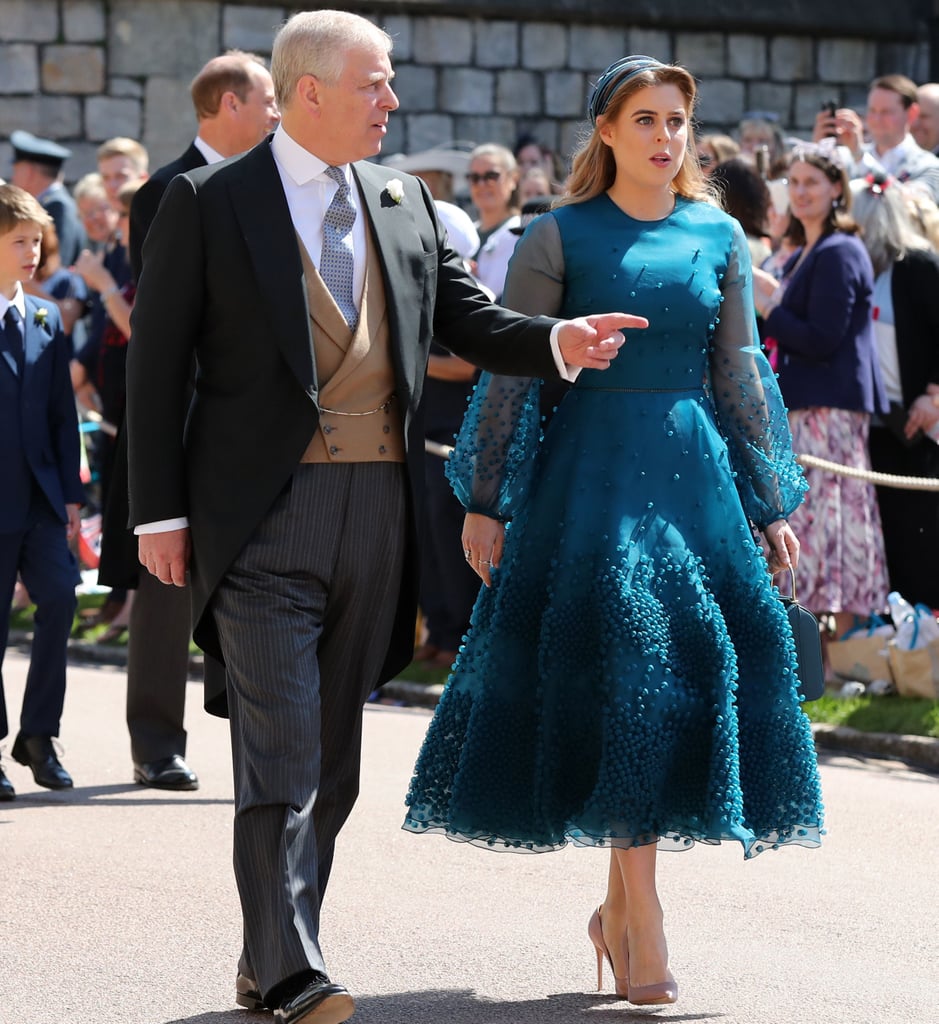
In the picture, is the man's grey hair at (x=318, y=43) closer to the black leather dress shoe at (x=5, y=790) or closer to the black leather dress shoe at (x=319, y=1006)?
the black leather dress shoe at (x=319, y=1006)

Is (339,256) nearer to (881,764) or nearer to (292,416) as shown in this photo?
(292,416)

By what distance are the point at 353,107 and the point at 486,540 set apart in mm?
1040

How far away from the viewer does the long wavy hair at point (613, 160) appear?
4.70m

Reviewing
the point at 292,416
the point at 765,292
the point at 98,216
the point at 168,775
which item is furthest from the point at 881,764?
the point at 98,216

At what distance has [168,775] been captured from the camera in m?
7.00

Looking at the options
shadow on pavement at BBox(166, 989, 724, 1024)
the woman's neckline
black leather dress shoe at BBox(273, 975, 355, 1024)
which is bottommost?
shadow on pavement at BBox(166, 989, 724, 1024)

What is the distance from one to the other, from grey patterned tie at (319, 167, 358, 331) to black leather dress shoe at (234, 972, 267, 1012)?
4.52ft

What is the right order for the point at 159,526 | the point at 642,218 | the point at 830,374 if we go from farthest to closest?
the point at 830,374 < the point at 642,218 < the point at 159,526

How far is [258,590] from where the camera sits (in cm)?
427

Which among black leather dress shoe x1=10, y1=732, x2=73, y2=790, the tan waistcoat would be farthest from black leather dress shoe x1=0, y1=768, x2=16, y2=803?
the tan waistcoat

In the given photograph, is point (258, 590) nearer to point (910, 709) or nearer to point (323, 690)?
point (323, 690)

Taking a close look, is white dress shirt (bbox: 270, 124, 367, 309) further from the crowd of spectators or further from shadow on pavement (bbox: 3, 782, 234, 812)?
the crowd of spectators

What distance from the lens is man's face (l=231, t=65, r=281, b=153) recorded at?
6961mm

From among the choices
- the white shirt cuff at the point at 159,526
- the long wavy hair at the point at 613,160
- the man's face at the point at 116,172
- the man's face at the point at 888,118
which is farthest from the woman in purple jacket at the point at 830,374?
the white shirt cuff at the point at 159,526
